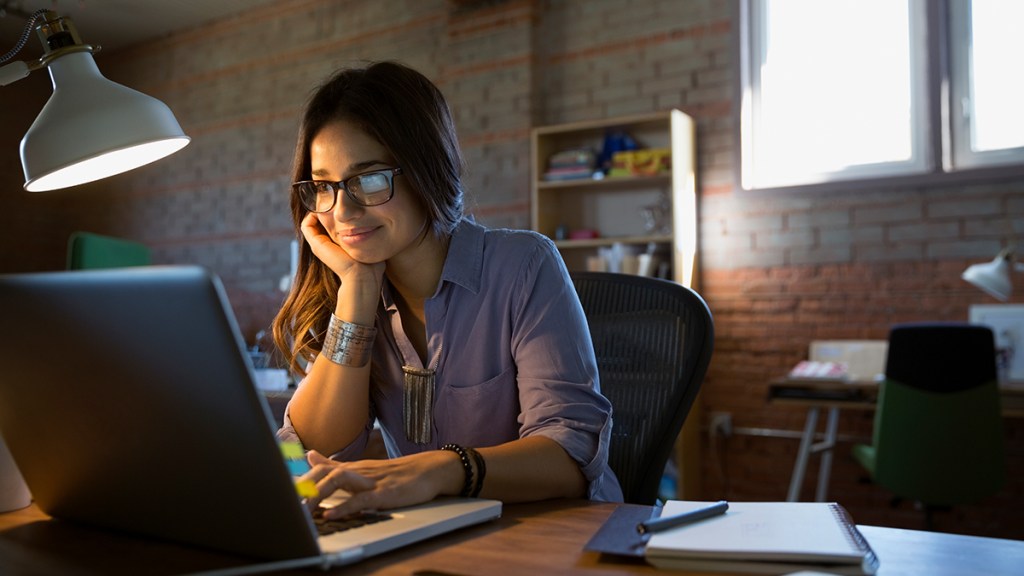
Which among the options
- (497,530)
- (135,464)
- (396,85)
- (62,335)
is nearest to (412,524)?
(497,530)

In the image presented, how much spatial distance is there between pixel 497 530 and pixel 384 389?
1.99ft

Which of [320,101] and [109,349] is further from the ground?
Result: [320,101]

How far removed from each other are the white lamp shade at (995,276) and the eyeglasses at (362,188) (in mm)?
3222

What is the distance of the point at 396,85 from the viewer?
1415 mm

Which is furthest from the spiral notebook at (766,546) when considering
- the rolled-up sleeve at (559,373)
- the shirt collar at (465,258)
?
the shirt collar at (465,258)

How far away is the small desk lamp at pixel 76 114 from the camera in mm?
1135

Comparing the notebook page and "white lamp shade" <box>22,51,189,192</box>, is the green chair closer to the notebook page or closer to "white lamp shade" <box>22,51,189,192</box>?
"white lamp shade" <box>22,51,189,192</box>

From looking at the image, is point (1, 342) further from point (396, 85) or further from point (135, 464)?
point (396, 85)

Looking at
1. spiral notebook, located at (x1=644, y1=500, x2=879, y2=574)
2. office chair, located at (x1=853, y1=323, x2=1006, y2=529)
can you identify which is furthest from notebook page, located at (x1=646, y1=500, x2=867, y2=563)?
office chair, located at (x1=853, y1=323, x2=1006, y2=529)

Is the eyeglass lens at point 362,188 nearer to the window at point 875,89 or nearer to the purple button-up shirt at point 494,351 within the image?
the purple button-up shirt at point 494,351

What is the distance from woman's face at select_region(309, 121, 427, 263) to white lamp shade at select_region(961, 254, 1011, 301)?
3145 mm

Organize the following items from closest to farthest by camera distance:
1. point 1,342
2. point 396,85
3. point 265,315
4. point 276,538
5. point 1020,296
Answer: point 276,538, point 1,342, point 396,85, point 1020,296, point 265,315

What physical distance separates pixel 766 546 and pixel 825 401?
3262mm

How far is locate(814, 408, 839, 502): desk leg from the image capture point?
4.13 m
